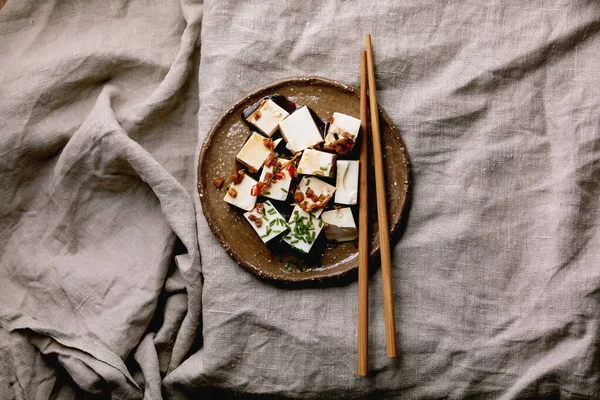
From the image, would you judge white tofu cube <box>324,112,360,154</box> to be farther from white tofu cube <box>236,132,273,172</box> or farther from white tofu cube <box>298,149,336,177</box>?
white tofu cube <box>236,132,273,172</box>

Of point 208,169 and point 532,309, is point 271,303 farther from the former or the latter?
point 532,309

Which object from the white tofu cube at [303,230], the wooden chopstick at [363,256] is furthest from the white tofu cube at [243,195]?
the wooden chopstick at [363,256]

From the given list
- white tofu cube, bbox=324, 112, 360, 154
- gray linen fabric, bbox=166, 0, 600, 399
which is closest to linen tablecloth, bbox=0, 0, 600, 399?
gray linen fabric, bbox=166, 0, 600, 399

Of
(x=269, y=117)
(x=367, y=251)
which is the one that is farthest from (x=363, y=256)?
(x=269, y=117)

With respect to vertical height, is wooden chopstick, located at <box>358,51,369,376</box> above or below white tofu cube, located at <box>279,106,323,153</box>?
below

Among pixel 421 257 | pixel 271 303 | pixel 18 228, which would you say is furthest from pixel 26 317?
pixel 421 257

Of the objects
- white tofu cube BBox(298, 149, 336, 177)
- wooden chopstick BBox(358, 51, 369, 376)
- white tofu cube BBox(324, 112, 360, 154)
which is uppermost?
white tofu cube BBox(324, 112, 360, 154)

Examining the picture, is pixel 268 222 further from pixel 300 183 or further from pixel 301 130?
pixel 301 130
